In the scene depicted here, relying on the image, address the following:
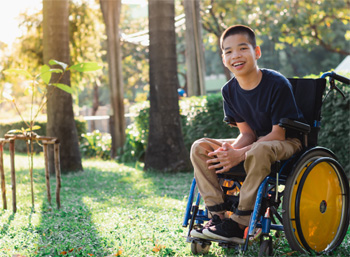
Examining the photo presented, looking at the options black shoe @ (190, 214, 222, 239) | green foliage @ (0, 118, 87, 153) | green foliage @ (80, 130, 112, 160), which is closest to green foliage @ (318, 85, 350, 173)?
black shoe @ (190, 214, 222, 239)

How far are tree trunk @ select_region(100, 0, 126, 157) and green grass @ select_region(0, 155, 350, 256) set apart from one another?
5000mm

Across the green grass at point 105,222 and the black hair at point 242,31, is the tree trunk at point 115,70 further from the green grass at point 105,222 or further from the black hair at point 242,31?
the black hair at point 242,31

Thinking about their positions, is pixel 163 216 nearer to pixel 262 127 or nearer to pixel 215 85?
pixel 262 127

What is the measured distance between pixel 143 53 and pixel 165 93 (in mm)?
25003

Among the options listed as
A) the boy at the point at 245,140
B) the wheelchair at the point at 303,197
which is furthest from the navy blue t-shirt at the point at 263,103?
the wheelchair at the point at 303,197

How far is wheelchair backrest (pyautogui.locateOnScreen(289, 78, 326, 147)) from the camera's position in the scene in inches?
156

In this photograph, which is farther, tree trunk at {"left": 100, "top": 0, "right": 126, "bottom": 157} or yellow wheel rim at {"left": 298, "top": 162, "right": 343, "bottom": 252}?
tree trunk at {"left": 100, "top": 0, "right": 126, "bottom": 157}

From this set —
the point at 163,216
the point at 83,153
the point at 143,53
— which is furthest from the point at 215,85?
the point at 163,216

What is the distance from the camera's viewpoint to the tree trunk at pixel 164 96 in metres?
9.50

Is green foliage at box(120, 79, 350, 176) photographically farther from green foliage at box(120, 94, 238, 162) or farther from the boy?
the boy

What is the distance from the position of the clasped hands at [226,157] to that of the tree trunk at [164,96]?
5.73 m

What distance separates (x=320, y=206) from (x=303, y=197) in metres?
0.26

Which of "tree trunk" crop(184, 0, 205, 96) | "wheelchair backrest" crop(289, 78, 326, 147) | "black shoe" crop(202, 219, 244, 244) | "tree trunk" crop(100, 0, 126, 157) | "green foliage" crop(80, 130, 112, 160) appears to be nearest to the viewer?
"black shoe" crop(202, 219, 244, 244)

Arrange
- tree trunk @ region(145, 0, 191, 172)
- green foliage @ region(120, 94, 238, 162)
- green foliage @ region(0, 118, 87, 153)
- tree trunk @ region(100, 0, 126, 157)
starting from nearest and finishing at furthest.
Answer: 1. tree trunk @ region(145, 0, 191, 172)
2. green foliage @ region(120, 94, 238, 162)
3. tree trunk @ region(100, 0, 126, 157)
4. green foliage @ region(0, 118, 87, 153)
